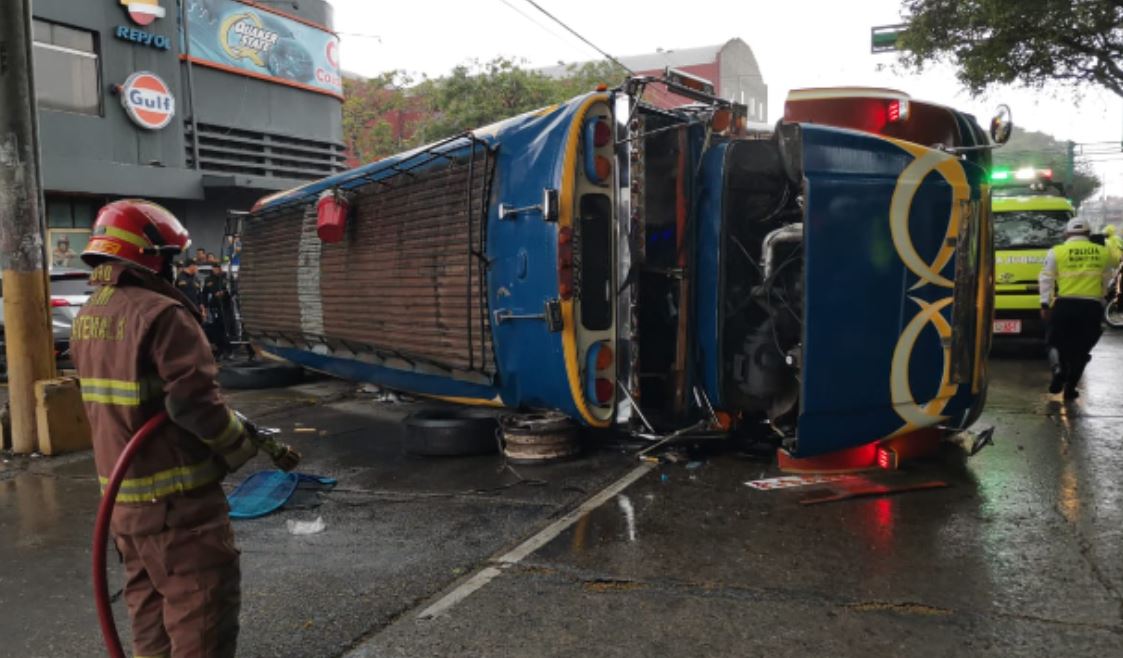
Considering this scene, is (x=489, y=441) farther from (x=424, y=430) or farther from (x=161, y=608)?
(x=161, y=608)

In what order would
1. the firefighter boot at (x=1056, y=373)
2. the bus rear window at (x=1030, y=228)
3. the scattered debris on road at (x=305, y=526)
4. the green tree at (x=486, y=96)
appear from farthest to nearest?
the green tree at (x=486, y=96), the bus rear window at (x=1030, y=228), the firefighter boot at (x=1056, y=373), the scattered debris on road at (x=305, y=526)

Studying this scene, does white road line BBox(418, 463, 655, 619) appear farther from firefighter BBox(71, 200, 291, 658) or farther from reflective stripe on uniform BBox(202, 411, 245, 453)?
reflective stripe on uniform BBox(202, 411, 245, 453)

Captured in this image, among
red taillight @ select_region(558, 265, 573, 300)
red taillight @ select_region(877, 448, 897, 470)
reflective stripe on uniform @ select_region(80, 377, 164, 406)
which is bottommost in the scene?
red taillight @ select_region(877, 448, 897, 470)

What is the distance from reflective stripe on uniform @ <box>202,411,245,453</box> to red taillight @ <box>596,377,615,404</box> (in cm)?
296

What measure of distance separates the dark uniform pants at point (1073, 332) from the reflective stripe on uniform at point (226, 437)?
740 cm

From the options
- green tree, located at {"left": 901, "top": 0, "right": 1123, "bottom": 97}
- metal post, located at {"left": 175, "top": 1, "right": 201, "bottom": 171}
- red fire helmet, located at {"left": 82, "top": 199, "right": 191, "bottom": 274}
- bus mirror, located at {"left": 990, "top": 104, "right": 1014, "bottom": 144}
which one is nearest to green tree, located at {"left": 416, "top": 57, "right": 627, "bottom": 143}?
metal post, located at {"left": 175, "top": 1, "right": 201, "bottom": 171}

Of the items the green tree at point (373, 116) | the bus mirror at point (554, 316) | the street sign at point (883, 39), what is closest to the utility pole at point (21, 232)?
the bus mirror at point (554, 316)

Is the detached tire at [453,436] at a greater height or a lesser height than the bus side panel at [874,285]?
lesser

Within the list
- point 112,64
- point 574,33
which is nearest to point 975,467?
point 574,33

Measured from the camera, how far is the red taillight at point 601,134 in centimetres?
518

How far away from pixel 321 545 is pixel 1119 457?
513 cm

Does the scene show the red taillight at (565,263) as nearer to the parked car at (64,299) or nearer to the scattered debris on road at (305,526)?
the scattered debris on road at (305,526)

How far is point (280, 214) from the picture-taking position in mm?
9242

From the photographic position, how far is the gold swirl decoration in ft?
16.4
